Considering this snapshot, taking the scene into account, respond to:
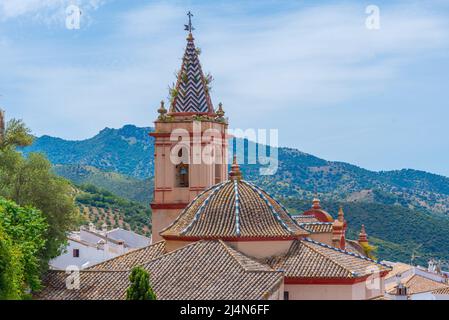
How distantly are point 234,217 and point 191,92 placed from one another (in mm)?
11646

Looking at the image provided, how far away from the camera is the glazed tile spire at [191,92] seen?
4459 centimetres

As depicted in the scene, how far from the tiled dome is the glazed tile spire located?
9.22 meters

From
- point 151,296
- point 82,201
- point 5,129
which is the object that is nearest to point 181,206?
point 5,129

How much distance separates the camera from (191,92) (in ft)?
147

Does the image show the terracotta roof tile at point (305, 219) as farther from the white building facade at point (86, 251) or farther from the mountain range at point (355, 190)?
the mountain range at point (355, 190)

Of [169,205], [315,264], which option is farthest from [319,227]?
[315,264]

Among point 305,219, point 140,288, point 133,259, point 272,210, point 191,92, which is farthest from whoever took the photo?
point 305,219

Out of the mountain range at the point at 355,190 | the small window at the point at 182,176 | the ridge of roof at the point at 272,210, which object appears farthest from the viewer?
the mountain range at the point at 355,190

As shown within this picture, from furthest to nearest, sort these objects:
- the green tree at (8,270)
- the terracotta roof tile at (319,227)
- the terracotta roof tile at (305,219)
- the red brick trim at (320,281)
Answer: the terracotta roof tile at (305,219) → the terracotta roof tile at (319,227) → the red brick trim at (320,281) → the green tree at (8,270)

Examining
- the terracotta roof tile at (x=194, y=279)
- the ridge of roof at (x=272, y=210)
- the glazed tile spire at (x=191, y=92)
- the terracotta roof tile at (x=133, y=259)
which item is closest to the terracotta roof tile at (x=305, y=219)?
the glazed tile spire at (x=191, y=92)

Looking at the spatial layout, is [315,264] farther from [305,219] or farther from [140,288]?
[305,219]

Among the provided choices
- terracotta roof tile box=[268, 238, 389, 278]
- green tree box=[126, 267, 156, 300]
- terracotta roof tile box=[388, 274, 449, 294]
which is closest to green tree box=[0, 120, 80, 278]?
terracotta roof tile box=[268, 238, 389, 278]

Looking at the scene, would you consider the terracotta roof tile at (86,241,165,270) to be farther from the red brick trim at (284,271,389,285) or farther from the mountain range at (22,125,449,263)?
the mountain range at (22,125,449,263)

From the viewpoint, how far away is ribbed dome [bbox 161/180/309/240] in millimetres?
33688
